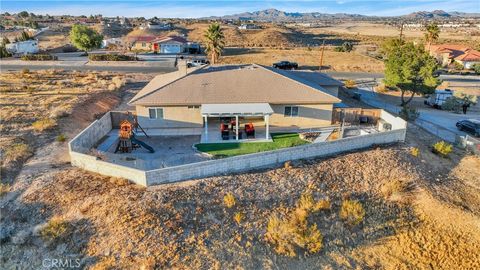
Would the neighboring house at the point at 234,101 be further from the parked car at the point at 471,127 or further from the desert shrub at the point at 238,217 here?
the parked car at the point at 471,127

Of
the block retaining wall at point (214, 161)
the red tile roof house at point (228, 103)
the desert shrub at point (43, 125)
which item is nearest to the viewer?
the block retaining wall at point (214, 161)

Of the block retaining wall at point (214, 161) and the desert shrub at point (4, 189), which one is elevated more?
the block retaining wall at point (214, 161)

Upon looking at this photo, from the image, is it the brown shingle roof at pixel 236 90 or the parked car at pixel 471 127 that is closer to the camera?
the brown shingle roof at pixel 236 90

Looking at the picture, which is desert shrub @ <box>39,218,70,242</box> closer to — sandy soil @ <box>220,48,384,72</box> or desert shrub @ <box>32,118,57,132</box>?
desert shrub @ <box>32,118,57,132</box>

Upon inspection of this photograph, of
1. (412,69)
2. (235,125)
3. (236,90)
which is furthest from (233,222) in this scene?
(412,69)

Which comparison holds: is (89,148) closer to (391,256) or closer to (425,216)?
(391,256)

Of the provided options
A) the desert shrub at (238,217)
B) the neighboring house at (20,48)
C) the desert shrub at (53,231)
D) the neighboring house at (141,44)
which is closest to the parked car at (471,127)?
the desert shrub at (238,217)

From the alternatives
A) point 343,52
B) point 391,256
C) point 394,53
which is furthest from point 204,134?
point 343,52
